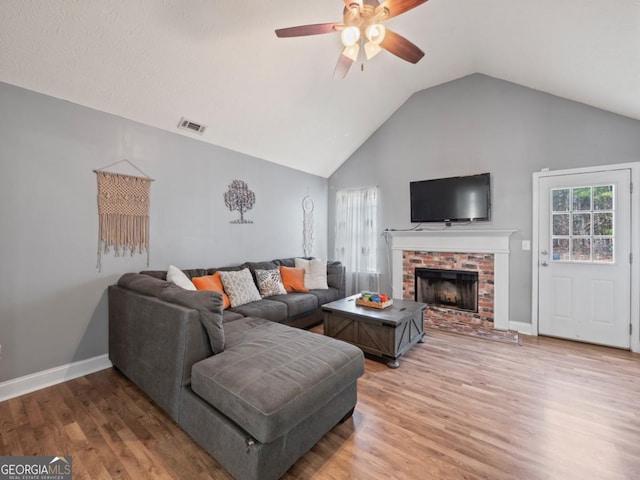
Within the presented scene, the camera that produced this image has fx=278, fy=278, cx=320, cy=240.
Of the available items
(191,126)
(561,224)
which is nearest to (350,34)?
(191,126)

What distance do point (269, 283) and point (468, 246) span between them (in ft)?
9.27

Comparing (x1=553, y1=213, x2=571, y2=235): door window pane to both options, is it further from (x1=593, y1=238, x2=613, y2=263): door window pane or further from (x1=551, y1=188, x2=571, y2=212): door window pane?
(x1=593, y1=238, x2=613, y2=263): door window pane

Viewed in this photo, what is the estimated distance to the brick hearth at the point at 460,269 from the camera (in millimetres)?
3828

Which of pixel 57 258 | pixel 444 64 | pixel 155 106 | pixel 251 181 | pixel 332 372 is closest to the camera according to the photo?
pixel 332 372

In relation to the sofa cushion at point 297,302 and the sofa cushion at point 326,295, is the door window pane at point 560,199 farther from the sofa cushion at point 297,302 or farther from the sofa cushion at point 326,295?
the sofa cushion at point 297,302

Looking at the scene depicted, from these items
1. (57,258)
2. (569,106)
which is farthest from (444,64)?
(57,258)

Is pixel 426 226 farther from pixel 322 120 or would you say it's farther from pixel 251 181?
pixel 251 181

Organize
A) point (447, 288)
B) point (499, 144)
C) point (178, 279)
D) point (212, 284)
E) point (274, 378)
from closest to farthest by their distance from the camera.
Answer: point (274, 378) → point (178, 279) → point (212, 284) → point (499, 144) → point (447, 288)

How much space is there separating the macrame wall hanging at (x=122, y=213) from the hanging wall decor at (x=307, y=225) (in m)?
2.58

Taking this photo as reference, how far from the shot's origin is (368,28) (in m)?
1.98

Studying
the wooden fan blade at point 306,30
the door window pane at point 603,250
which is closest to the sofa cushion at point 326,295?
the wooden fan blade at point 306,30

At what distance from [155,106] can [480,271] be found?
175 inches

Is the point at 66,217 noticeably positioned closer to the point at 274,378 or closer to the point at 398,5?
the point at 274,378

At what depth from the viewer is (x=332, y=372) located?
163 cm
